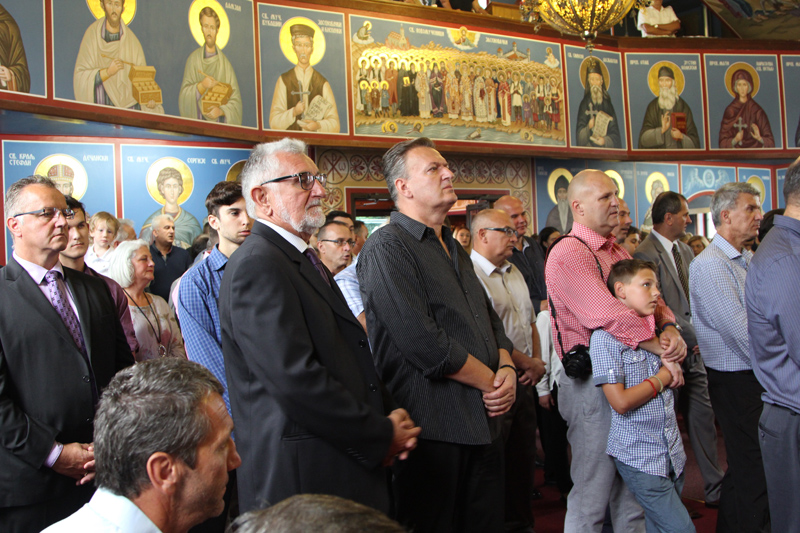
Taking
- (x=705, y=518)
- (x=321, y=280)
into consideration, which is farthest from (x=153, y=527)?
(x=705, y=518)

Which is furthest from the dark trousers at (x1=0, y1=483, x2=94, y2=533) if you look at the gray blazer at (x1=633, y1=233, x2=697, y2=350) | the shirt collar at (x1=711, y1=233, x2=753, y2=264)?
the gray blazer at (x1=633, y1=233, x2=697, y2=350)

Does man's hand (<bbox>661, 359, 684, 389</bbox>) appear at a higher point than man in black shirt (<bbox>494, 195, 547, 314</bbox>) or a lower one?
lower

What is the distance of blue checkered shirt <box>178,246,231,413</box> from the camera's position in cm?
287

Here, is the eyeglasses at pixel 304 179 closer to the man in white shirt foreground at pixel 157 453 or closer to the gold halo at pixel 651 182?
the man in white shirt foreground at pixel 157 453

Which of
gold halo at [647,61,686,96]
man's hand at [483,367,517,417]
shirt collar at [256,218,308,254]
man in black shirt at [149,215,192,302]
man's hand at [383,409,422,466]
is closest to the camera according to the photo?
man's hand at [383,409,422,466]

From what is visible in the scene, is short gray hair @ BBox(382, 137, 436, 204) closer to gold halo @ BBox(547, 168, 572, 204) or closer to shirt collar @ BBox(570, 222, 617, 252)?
shirt collar @ BBox(570, 222, 617, 252)

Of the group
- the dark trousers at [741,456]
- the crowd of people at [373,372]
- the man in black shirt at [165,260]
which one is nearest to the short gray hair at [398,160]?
the crowd of people at [373,372]

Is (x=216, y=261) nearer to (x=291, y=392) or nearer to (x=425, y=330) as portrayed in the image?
(x=425, y=330)

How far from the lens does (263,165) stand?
2.32 meters

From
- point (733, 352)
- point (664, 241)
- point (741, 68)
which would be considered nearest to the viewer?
point (733, 352)

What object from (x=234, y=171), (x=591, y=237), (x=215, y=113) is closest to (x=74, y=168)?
(x=215, y=113)

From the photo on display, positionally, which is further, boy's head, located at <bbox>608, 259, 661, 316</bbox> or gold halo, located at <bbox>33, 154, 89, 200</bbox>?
gold halo, located at <bbox>33, 154, 89, 200</bbox>

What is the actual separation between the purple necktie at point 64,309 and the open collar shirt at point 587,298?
2091 millimetres

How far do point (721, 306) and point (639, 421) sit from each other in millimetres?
957
